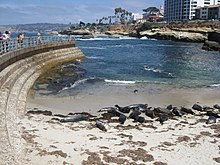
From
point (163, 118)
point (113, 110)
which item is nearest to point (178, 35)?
point (113, 110)

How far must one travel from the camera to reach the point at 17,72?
19.3 meters

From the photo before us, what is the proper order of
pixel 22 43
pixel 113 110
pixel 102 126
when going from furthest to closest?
pixel 22 43 < pixel 113 110 < pixel 102 126

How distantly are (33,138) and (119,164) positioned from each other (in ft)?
9.69

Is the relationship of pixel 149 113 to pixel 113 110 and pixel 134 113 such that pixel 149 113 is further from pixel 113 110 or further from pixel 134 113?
pixel 113 110

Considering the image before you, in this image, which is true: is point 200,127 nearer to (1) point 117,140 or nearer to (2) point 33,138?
(1) point 117,140

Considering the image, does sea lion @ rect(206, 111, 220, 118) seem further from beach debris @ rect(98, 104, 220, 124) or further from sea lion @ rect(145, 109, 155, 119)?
sea lion @ rect(145, 109, 155, 119)

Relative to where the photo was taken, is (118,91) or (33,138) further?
(118,91)

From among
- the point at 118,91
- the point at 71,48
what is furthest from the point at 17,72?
the point at 71,48

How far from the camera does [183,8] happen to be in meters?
150

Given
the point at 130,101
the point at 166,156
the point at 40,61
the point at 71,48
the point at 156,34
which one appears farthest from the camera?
the point at 156,34

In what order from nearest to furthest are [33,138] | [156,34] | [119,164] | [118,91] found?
[119,164] < [33,138] < [118,91] < [156,34]

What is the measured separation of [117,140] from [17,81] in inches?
397

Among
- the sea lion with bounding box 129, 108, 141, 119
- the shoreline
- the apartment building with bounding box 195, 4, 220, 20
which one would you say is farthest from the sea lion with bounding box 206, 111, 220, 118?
the apartment building with bounding box 195, 4, 220, 20

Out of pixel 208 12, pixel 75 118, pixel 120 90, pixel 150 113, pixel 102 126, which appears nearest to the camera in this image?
pixel 102 126
